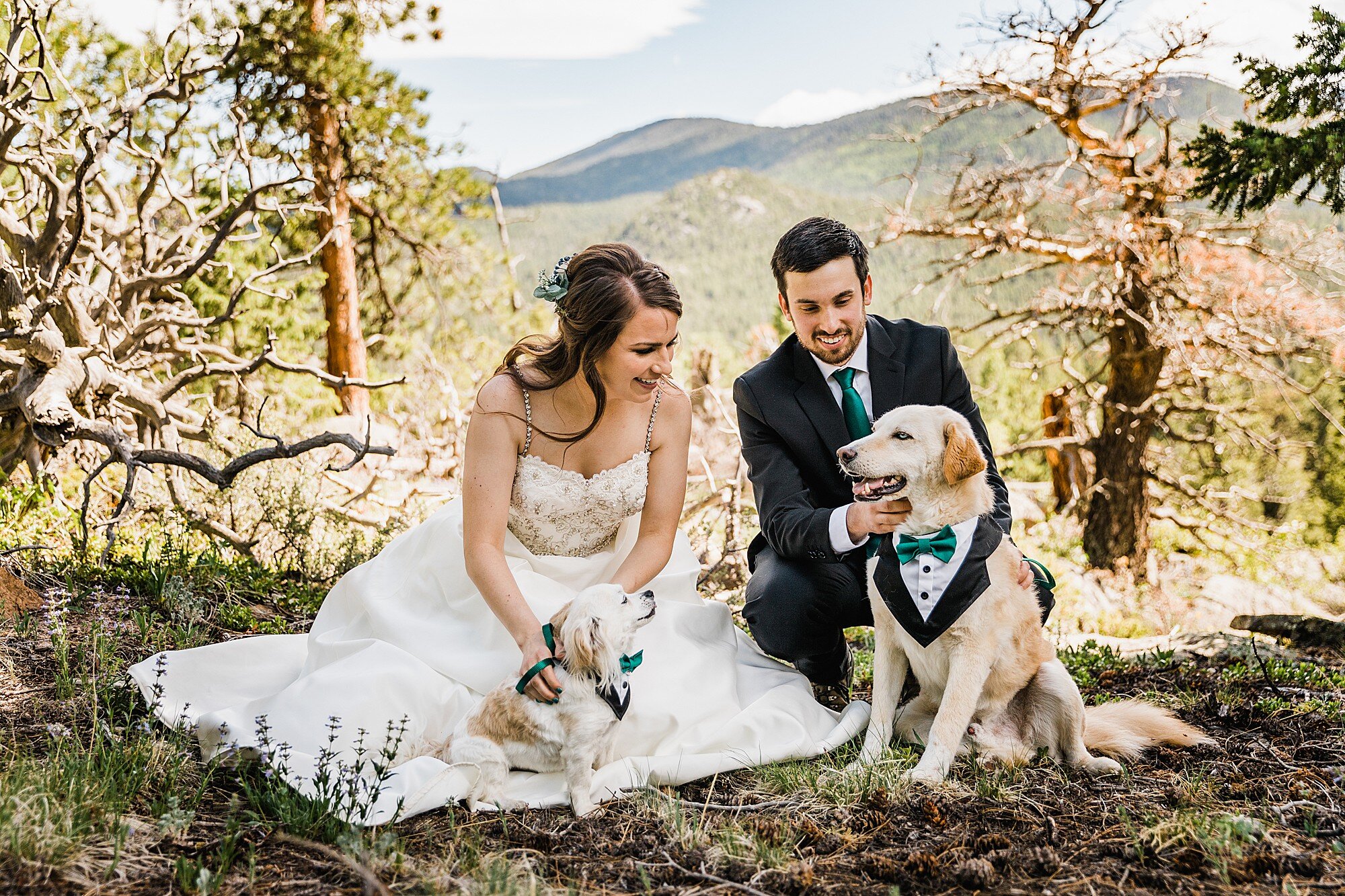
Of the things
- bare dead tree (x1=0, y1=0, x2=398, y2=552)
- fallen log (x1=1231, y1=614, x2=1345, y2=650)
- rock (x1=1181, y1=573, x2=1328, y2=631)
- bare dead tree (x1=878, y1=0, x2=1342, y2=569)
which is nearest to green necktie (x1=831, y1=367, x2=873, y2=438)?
bare dead tree (x1=0, y1=0, x2=398, y2=552)

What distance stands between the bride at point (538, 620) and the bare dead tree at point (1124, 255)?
→ 7.67 meters

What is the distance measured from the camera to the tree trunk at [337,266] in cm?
1346

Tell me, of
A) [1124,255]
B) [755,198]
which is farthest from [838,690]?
[755,198]

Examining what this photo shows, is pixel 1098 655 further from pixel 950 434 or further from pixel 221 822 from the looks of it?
pixel 221 822

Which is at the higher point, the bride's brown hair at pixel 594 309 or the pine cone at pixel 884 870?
the bride's brown hair at pixel 594 309

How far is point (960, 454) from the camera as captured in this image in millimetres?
3465

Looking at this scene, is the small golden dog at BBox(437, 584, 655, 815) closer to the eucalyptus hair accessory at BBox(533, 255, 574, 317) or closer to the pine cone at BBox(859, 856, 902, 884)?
the pine cone at BBox(859, 856, 902, 884)

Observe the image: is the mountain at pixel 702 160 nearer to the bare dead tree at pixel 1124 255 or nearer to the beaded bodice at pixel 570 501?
the bare dead tree at pixel 1124 255

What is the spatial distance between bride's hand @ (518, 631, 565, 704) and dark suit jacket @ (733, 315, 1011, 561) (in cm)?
142

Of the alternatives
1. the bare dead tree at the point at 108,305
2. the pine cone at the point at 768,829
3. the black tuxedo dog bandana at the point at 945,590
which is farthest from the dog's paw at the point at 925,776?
the bare dead tree at the point at 108,305

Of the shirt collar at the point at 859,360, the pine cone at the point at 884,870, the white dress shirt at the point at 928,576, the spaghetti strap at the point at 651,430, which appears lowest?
the pine cone at the point at 884,870

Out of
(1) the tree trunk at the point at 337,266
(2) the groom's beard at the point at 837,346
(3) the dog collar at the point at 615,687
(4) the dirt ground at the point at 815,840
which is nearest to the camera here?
(4) the dirt ground at the point at 815,840

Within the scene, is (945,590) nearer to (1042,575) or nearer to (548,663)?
(1042,575)

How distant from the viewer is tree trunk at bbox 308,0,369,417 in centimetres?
1346
